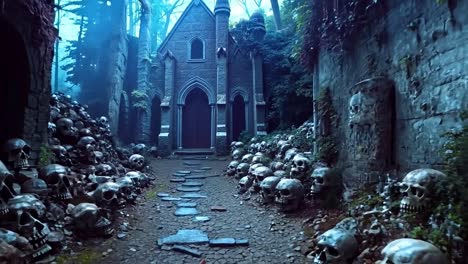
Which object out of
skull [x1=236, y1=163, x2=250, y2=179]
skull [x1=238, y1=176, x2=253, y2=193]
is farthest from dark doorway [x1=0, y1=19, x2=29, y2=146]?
skull [x1=236, y1=163, x2=250, y2=179]

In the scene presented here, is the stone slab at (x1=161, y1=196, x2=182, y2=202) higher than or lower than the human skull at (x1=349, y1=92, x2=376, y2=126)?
lower

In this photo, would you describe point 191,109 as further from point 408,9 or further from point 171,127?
point 408,9

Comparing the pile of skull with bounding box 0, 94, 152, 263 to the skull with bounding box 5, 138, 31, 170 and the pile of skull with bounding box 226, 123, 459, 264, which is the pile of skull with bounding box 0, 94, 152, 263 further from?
the pile of skull with bounding box 226, 123, 459, 264

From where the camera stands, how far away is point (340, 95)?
663cm

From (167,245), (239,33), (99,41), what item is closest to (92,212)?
(167,245)

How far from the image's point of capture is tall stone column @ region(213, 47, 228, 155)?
661 inches

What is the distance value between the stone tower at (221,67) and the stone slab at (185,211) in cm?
965

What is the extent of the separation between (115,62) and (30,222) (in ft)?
40.1

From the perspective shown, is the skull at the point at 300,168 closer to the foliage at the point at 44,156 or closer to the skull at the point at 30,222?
the skull at the point at 30,222

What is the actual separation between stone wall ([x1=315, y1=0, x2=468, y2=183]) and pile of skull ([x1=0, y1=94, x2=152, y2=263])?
4345 mm

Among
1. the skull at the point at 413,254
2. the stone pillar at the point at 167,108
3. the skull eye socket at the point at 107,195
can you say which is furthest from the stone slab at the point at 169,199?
the stone pillar at the point at 167,108

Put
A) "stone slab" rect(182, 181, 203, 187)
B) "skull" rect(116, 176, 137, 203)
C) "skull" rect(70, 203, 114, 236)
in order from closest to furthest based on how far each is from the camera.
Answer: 1. "skull" rect(70, 203, 114, 236)
2. "skull" rect(116, 176, 137, 203)
3. "stone slab" rect(182, 181, 203, 187)

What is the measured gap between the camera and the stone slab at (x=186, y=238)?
16.0 feet

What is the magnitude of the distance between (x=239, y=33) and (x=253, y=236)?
15.8 meters
